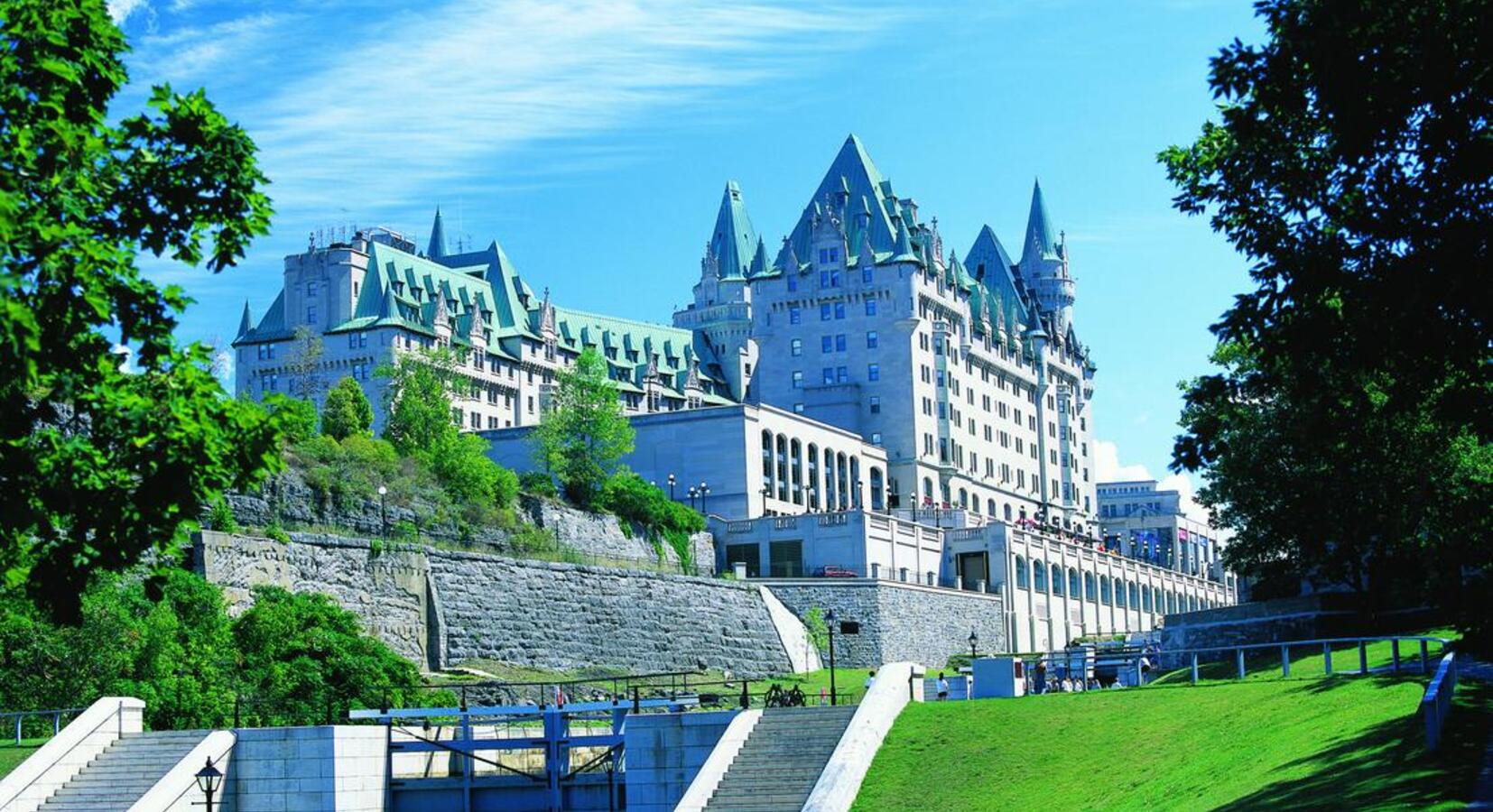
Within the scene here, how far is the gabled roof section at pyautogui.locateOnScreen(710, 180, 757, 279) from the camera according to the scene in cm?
19438

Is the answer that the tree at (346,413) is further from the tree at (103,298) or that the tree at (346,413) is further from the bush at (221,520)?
the tree at (103,298)

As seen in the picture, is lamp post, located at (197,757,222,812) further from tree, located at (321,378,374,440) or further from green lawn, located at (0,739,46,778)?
tree, located at (321,378,374,440)

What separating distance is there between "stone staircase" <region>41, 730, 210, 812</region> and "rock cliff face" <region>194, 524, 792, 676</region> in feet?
47.1

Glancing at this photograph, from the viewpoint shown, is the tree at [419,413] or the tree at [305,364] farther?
the tree at [305,364]

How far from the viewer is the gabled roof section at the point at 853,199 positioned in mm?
149625

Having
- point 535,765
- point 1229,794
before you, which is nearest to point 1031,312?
point 535,765

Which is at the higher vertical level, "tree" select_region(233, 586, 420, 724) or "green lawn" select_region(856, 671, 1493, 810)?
"tree" select_region(233, 586, 420, 724)

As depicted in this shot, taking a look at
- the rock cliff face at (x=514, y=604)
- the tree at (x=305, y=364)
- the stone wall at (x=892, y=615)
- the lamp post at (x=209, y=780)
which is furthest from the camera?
the tree at (x=305, y=364)

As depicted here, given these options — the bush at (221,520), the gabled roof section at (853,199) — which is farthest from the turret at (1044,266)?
the bush at (221,520)

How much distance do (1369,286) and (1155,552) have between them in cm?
16457

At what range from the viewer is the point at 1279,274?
87.5 ft

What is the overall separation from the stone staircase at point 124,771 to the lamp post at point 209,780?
0.79 meters

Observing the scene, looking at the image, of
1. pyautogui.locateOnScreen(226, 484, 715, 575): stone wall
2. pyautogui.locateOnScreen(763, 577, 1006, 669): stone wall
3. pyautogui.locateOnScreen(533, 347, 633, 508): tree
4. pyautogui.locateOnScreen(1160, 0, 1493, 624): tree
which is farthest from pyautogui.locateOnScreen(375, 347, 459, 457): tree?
pyautogui.locateOnScreen(1160, 0, 1493, 624): tree

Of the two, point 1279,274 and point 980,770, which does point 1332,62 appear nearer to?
point 1279,274
